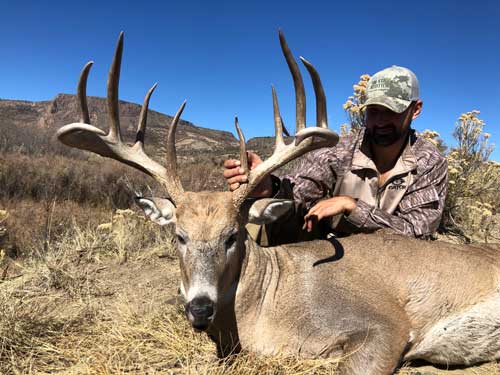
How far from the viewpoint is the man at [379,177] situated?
14.1 ft

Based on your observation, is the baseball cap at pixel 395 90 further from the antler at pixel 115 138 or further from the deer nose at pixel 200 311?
the deer nose at pixel 200 311

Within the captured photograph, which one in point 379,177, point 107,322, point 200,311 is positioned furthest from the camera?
point 379,177

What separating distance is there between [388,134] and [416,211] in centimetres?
90

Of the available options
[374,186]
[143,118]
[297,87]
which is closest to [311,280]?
[297,87]

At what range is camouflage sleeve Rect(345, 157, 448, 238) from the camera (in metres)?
4.24

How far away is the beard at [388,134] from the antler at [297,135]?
1.34 meters

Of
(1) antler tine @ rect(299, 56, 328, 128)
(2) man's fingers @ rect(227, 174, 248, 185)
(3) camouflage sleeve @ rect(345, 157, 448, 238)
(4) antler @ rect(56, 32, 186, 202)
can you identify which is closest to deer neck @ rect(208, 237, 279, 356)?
→ (2) man's fingers @ rect(227, 174, 248, 185)

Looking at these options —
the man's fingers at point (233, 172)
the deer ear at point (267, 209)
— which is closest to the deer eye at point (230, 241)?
the deer ear at point (267, 209)

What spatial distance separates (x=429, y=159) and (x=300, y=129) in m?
1.89

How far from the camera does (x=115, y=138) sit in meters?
3.46

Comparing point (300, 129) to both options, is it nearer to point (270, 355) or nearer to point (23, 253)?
point (270, 355)

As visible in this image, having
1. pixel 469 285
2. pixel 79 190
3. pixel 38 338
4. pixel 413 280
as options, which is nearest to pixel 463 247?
pixel 469 285

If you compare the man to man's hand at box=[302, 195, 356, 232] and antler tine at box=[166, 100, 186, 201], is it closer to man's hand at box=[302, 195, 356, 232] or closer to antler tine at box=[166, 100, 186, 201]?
man's hand at box=[302, 195, 356, 232]

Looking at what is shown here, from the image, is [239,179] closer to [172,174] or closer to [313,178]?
[172,174]
